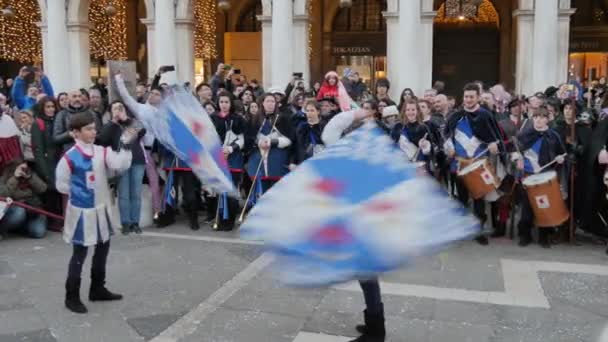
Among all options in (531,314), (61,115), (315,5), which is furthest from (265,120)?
(315,5)

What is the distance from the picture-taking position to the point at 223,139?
28.2ft

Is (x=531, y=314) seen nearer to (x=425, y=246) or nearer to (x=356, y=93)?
(x=425, y=246)

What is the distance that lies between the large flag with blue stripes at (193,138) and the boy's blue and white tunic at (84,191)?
694 mm

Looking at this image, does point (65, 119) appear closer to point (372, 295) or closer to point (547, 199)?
point (372, 295)

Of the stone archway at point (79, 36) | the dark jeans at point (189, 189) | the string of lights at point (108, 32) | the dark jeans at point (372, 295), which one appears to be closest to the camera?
the dark jeans at point (372, 295)

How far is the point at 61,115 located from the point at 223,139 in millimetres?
2162

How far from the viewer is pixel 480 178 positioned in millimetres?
7680

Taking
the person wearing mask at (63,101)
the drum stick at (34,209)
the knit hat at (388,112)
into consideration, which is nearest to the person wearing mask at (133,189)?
the drum stick at (34,209)

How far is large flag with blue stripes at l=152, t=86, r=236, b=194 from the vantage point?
5945 millimetres

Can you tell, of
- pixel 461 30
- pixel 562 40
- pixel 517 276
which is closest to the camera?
pixel 517 276

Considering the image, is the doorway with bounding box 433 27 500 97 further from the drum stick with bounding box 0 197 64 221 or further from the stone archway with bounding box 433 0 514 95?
the drum stick with bounding box 0 197 64 221

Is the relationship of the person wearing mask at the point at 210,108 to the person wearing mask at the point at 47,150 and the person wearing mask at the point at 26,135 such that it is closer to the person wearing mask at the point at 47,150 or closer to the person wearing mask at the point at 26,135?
the person wearing mask at the point at 47,150

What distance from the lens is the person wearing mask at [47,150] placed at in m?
8.50

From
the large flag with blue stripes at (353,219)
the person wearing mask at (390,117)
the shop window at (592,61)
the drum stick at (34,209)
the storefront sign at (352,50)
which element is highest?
the storefront sign at (352,50)
